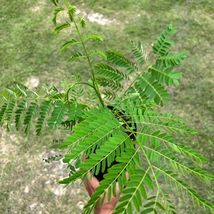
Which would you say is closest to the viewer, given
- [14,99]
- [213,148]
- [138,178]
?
[138,178]

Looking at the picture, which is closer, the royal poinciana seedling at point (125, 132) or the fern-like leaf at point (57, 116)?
the royal poinciana seedling at point (125, 132)

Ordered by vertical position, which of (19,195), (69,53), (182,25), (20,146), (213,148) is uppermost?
(182,25)

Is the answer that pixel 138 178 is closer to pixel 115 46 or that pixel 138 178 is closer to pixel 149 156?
pixel 149 156

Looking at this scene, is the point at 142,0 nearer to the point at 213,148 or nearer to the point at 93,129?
the point at 213,148

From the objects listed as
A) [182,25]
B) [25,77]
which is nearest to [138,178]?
[25,77]

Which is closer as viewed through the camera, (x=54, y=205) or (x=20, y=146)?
(x=54, y=205)

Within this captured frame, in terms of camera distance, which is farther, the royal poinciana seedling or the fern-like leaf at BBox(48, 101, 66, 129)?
the fern-like leaf at BBox(48, 101, 66, 129)

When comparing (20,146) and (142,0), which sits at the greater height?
(142,0)

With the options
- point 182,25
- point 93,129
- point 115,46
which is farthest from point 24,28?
point 93,129

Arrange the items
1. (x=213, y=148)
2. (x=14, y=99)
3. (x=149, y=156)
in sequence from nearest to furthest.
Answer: (x=149, y=156) < (x=14, y=99) < (x=213, y=148)
